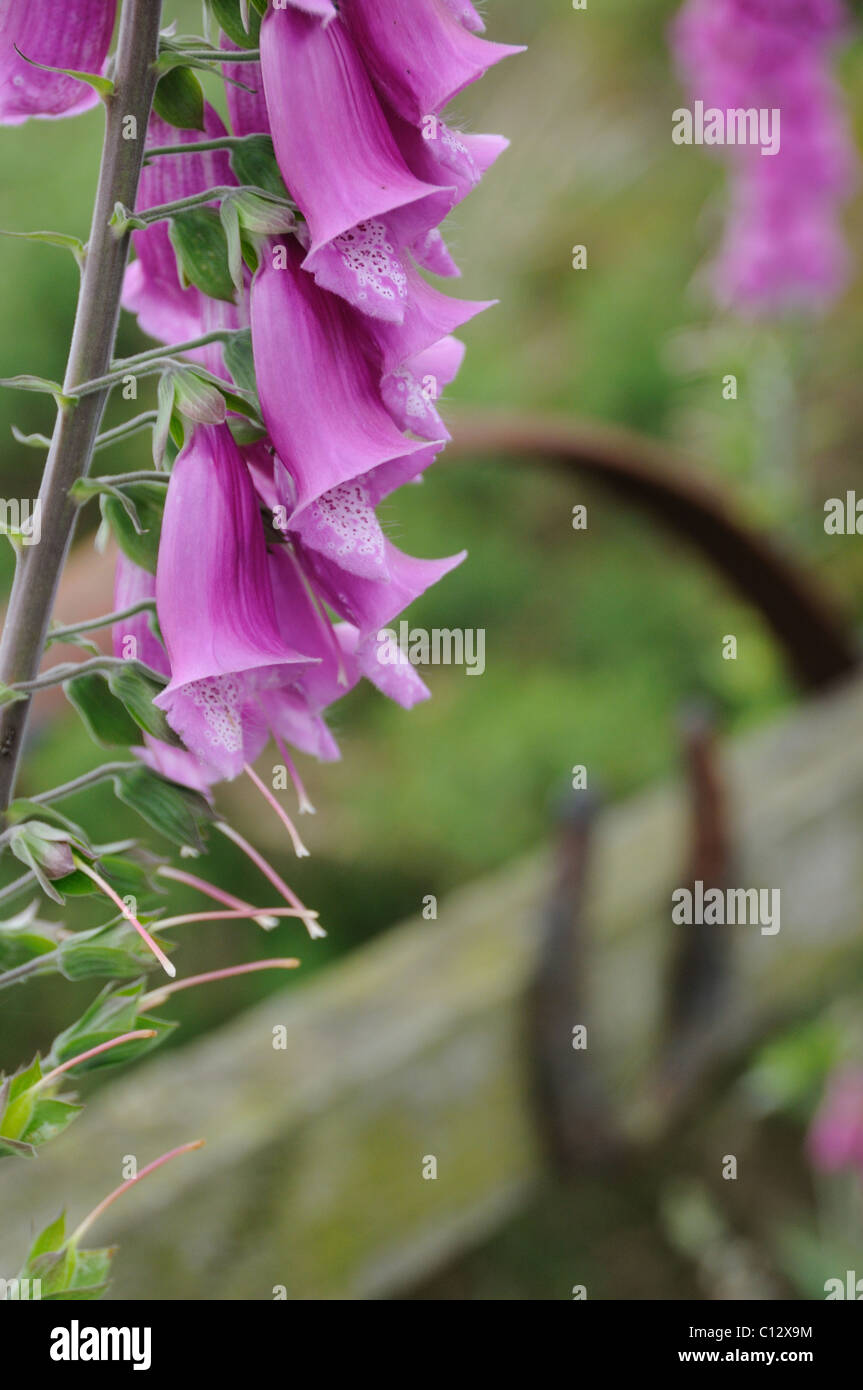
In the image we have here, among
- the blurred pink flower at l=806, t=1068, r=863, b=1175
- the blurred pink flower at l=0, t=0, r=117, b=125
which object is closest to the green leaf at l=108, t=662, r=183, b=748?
the blurred pink flower at l=0, t=0, r=117, b=125

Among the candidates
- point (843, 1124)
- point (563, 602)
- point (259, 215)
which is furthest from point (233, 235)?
point (563, 602)

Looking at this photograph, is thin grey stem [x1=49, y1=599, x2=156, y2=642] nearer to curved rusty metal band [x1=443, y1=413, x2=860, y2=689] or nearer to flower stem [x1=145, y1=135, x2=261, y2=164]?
flower stem [x1=145, y1=135, x2=261, y2=164]

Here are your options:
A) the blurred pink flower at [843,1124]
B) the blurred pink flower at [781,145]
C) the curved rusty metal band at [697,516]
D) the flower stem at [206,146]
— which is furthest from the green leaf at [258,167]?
the blurred pink flower at [781,145]

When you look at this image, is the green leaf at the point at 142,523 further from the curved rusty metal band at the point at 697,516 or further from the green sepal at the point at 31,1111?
the curved rusty metal band at the point at 697,516

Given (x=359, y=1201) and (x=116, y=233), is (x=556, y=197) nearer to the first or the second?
(x=359, y=1201)

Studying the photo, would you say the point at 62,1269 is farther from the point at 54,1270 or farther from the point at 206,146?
the point at 206,146
